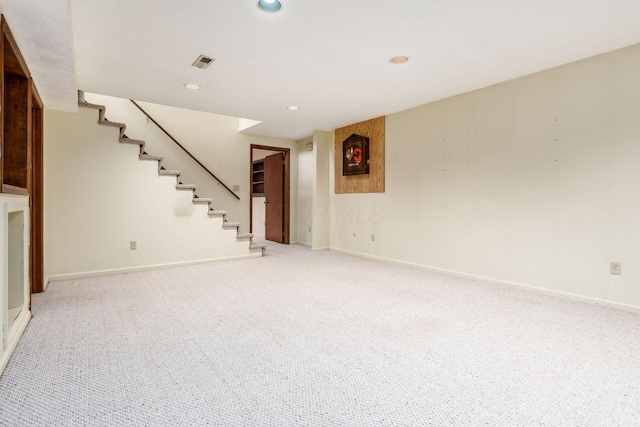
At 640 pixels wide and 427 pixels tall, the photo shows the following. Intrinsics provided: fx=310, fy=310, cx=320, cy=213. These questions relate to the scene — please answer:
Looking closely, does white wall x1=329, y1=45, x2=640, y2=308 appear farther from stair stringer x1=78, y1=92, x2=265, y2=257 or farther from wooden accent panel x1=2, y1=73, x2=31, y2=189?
wooden accent panel x1=2, y1=73, x2=31, y2=189

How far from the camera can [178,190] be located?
4.50 metres

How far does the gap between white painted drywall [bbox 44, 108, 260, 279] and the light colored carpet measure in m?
0.68

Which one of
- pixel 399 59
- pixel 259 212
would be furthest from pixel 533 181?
pixel 259 212

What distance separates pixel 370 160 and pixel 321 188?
1230 mm

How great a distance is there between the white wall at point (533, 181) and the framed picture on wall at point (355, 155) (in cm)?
60

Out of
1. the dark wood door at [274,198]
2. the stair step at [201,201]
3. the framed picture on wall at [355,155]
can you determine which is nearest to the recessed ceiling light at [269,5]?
the stair step at [201,201]

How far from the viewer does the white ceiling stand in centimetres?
214

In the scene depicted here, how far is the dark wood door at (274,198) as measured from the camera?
696 cm

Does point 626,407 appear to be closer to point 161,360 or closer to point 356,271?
point 161,360

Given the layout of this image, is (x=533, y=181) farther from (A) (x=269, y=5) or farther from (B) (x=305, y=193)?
(B) (x=305, y=193)

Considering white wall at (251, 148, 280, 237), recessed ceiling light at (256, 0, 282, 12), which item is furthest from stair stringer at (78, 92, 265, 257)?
white wall at (251, 148, 280, 237)

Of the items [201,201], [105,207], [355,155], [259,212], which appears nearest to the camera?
[105,207]

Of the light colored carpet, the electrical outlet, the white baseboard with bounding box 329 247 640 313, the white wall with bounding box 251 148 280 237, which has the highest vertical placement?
the white wall with bounding box 251 148 280 237

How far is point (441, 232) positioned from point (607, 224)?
1.69 metres
